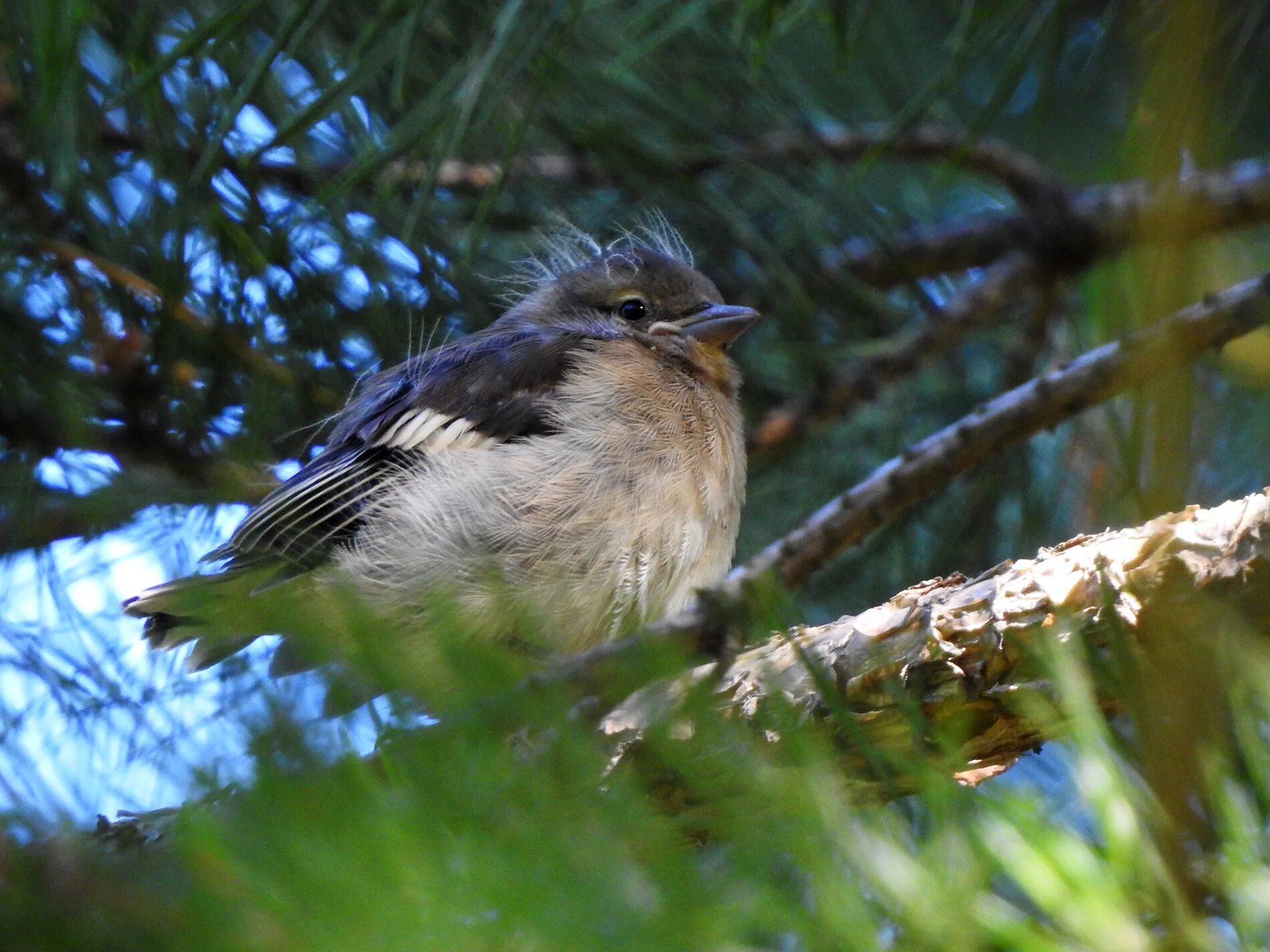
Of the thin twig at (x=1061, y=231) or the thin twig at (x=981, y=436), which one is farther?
the thin twig at (x=1061, y=231)

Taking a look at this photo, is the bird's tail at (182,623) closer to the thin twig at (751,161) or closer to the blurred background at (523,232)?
the blurred background at (523,232)

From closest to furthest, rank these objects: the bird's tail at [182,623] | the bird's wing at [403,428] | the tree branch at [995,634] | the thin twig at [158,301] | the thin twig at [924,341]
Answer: the tree branch at [995,634], the bird's tail at [182,623], the thin twig at [158,301], the bird's wing at [403,428], the thin twig at [924,341]

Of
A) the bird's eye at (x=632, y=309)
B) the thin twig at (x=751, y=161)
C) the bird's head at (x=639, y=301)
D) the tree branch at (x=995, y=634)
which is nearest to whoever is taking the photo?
the tree branch at (x=995, y=634)

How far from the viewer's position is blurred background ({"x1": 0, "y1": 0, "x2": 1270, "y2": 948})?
1.35m

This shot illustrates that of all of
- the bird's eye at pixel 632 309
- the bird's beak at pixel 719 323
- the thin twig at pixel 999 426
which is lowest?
the thin twig at pixel 999 426

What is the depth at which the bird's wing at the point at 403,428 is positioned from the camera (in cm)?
203

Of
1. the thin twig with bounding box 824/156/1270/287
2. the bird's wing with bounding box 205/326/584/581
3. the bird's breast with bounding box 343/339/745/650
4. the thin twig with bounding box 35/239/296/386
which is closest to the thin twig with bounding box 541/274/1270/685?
the thin twig with bounding box 824/156/1270/287

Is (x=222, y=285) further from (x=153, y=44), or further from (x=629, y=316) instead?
(x=629, y=316)

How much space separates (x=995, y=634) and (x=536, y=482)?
3.92ft

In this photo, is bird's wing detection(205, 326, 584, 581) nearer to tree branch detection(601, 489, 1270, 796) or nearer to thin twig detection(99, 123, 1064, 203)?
thin twig detection(99, 123, 1064, 203)

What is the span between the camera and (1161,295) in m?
1.23

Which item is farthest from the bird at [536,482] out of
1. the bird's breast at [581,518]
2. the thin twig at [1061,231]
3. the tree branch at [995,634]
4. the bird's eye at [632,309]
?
the tree branch at [995,634]

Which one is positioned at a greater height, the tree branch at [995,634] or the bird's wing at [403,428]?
the bird's wing at [403,428]

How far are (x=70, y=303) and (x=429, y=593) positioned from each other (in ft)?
4.86
